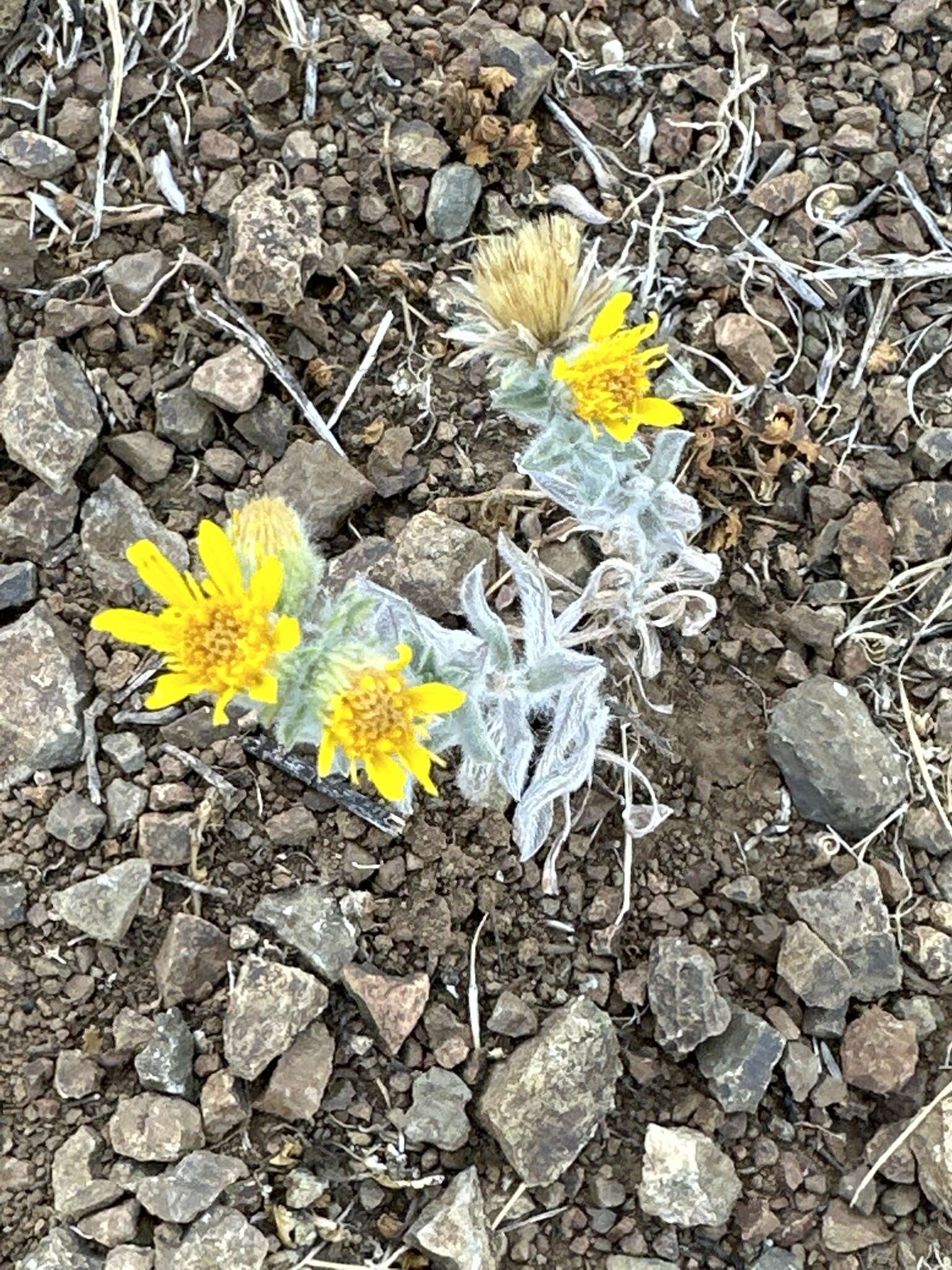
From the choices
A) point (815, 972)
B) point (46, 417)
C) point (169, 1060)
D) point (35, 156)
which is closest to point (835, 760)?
point (815, 972)

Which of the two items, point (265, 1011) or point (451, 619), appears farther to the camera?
point (451, 619)

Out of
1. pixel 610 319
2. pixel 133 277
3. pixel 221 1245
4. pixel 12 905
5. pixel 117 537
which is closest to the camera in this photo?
pixel 610 319

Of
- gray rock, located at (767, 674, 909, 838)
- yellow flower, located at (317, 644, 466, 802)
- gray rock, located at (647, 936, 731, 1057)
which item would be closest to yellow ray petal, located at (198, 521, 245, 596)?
yellow flower, located at (317, 644, 466, 802)

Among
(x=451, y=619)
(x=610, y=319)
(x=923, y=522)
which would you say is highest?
(x=610, y=319)

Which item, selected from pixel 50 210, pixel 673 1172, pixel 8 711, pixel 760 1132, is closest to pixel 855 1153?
pixel 760 1132

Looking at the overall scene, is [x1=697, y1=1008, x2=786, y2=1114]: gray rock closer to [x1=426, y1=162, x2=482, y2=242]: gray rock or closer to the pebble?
the pebble

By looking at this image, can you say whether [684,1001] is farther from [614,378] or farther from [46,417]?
[46,417]
